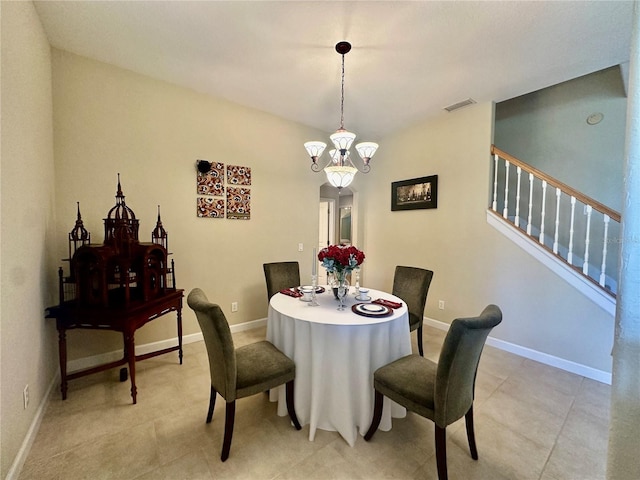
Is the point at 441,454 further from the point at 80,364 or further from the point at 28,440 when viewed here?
the point at 80,364

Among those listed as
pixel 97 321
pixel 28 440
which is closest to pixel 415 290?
pixel 97 321

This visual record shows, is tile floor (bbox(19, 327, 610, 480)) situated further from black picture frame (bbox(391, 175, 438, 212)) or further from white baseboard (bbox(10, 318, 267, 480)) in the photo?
black picture frame (bbox(391, 175, 438, 212))

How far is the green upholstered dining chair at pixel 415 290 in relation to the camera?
8.88 feet

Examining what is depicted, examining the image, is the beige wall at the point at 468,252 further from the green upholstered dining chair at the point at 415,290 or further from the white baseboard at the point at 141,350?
the white baseboard at the point at 141,350

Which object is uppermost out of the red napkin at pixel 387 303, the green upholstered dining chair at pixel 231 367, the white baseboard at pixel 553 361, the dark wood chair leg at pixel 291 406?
the red napkin at pixel 387 303

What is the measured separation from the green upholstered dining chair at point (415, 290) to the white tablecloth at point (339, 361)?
3.07 feet

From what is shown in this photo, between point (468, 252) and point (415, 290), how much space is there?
1.09m

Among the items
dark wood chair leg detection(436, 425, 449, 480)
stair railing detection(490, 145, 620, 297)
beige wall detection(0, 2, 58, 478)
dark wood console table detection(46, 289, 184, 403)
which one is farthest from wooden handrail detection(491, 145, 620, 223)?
beige wall detection(0, 2, 58, 478)

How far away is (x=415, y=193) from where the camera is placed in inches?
153

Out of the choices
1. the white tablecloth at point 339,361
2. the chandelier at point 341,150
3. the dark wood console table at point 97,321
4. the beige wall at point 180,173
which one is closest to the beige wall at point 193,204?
the beige wall at point 180,173

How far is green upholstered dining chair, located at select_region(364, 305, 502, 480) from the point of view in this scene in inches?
51.1

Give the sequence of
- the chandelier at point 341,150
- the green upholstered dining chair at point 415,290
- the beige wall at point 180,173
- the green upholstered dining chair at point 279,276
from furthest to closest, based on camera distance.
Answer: the green upholstered dining chair at point 279,276, the green upholstered dining chair at point 415,290, the beige wall at point 180,173, the chandelier at point 341,150

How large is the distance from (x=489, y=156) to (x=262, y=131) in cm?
286

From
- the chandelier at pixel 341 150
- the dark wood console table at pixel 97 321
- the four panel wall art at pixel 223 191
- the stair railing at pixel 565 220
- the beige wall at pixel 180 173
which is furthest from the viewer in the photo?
the four panel wall art at pixel 223 191
